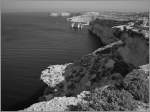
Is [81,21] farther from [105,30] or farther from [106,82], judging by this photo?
[106,82]

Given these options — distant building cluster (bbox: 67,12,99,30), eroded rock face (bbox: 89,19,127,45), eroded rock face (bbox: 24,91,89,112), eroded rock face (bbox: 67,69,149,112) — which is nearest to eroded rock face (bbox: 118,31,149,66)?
eroded rock face (bbox: 67,69,149,112)

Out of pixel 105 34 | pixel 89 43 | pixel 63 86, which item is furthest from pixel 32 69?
pixel 105 34

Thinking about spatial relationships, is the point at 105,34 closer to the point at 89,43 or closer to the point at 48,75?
the point at 89,43

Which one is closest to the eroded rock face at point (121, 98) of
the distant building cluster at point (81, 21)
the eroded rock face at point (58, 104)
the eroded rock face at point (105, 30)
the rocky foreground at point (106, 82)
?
the rocky foreground at point (106, 82)

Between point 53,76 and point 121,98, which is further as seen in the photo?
point 53,76

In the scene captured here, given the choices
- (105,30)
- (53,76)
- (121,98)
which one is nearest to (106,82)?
(121,98)

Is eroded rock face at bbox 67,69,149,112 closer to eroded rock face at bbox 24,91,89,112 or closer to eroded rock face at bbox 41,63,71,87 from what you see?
eroded rock face at bbox 24,91,89,112

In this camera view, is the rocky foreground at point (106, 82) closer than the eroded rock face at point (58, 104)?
Yes

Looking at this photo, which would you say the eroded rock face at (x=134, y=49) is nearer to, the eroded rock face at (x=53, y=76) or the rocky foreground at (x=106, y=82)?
the rocky foreground at (x=106, y=82)
